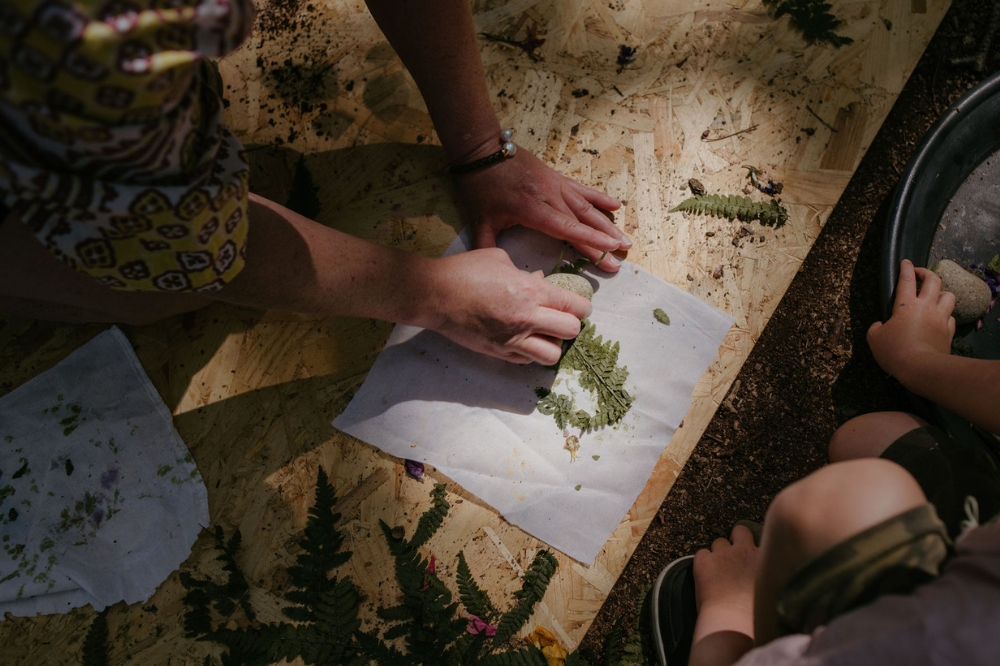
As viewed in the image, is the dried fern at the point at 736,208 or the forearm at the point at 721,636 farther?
the dried fern at the point at 736,208

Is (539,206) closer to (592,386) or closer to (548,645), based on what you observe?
(592,386)

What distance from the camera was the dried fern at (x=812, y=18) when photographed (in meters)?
2.05

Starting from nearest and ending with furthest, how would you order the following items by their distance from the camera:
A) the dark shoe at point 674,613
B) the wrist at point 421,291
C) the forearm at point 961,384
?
the forearm at point 961,384 → the wrist at point 421,291 → the dark shoe at point 674,613

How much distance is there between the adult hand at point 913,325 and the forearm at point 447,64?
1338 millimetres

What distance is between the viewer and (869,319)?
1933 mm

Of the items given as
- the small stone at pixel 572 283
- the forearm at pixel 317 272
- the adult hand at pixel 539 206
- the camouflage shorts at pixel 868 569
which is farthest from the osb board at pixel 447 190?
the camouflage shorts at pixel 868 569

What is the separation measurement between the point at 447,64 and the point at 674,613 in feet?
5.77

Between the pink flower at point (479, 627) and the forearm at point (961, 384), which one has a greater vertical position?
the forearm at point (961, 384)

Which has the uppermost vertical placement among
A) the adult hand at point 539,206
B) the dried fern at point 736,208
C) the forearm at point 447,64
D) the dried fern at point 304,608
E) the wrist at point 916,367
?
the forearm at point 447,64

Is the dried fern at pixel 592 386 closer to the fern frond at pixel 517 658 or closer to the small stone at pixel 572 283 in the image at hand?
the small stone at pixel 572 283

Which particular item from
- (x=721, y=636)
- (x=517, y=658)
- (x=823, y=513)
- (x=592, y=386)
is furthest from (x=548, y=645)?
(x=823, y=513)

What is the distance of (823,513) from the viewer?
42.6 inches

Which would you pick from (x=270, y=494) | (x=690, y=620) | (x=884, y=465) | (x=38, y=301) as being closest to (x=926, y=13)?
(x=884, y=465)

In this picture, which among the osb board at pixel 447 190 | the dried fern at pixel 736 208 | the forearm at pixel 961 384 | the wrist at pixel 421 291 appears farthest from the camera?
the dried fern at pixel 736 208
